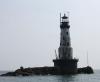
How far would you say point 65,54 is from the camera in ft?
296

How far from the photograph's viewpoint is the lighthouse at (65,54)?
8750cm

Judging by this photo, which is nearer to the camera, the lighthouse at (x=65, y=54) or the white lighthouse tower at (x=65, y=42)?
the lighthouse at (x=65, y=54)

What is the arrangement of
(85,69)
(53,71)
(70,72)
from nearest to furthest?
(70,72)
(53,71)
(85,69)

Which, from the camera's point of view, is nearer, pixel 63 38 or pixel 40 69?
pixel 63 38

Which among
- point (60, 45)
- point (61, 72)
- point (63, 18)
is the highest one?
point (63, 18)

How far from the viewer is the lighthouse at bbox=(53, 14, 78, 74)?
8750cm

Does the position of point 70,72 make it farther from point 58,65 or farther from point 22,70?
point 22,70

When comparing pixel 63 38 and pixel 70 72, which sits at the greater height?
pixel 63 38

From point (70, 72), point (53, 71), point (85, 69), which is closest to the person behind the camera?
point (70, 72)

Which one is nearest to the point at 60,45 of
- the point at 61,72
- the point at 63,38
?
the point at 63,38

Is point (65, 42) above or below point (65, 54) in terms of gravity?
above

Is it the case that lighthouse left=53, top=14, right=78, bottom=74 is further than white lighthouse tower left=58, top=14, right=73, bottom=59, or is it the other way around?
white lighthouse tower left=58, top=14, right=73, bottom=59

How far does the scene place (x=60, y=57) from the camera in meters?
90.8

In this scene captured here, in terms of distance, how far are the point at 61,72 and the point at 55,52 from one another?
1002 cm
